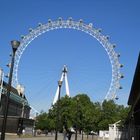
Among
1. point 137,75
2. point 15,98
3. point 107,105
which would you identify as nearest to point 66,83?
point 107,105

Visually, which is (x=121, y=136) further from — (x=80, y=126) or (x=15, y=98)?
(x=15, y=98)

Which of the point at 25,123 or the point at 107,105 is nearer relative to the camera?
the point at 107,105

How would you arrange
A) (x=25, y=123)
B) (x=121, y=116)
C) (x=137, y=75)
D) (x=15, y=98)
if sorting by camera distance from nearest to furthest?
(x=137, y=75) → (x=121, y=116) → (x=25, y=123) → (x=15, y=98)

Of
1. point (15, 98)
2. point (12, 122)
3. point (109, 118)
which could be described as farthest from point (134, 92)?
point (15, 98)

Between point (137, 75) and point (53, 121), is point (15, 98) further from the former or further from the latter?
point (137, 75)

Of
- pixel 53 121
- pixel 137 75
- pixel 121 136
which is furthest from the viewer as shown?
pixel 121 136

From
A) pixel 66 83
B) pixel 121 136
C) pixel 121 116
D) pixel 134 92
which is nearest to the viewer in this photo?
pixel 134 92

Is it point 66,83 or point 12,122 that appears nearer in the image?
point 66,83

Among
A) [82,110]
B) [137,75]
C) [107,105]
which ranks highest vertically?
[107,105]

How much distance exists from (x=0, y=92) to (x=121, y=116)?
43.5m

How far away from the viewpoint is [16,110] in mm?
196625

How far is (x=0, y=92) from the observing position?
489 ft

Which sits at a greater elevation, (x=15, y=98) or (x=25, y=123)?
(x=15, y=98)

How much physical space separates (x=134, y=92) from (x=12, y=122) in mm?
126221
